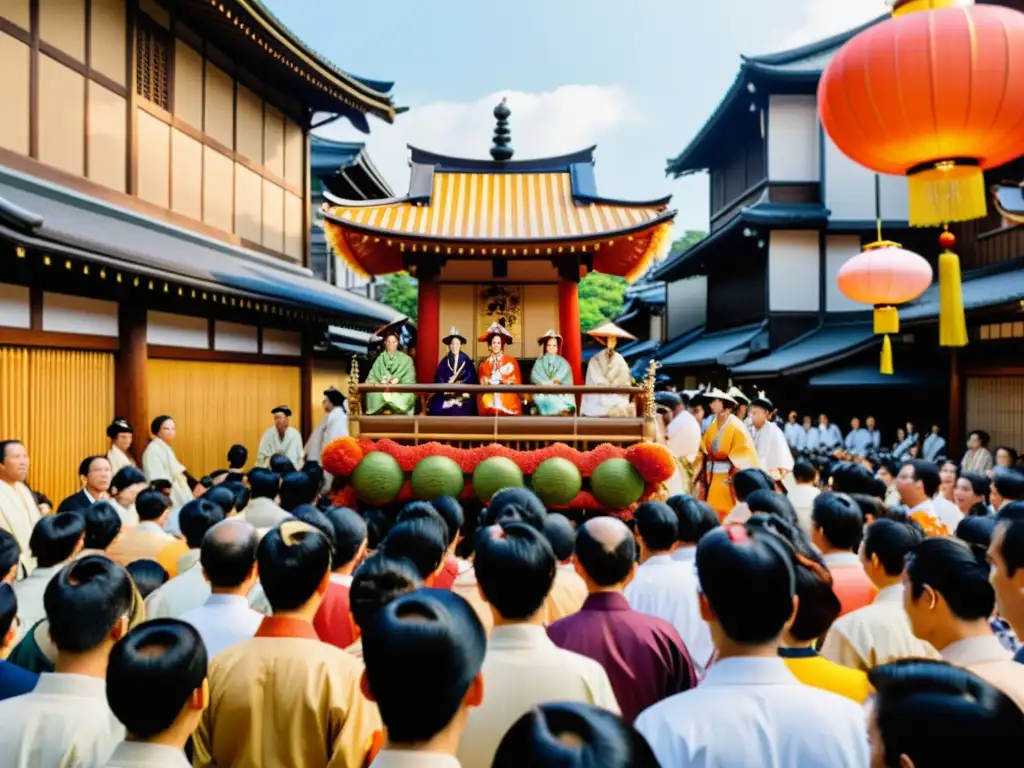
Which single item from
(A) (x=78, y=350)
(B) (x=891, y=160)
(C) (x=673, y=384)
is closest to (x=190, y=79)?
(A) (x=78, y=350)

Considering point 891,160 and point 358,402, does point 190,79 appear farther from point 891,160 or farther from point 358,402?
point 891,160

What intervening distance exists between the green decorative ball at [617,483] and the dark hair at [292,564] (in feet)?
17.5

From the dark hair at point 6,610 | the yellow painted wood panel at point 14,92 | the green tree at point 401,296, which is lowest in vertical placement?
the dark hair at point 6,610

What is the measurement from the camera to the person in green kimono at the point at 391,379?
9008 mm

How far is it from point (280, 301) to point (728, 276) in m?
16.2

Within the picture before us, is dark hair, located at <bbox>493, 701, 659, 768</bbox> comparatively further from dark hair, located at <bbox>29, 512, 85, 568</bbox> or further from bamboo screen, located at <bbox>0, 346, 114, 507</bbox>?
Result: bamboo screen, located at <bbox>0, 346, 114, 507</bbox>

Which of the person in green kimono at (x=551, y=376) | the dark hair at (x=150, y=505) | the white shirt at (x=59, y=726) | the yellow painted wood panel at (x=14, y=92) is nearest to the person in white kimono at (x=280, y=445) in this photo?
the person in green kimono at (x=551, y=376)

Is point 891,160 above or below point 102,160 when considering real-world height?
below

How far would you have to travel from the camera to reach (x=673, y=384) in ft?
91.6

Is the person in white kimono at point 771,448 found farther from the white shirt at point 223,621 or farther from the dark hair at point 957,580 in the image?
the white shirt at point 223,621

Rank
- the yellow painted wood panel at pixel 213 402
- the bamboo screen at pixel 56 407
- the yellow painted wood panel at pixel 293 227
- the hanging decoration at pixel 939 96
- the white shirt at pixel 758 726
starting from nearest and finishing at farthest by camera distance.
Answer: the white shirt at pixel 758 726
the hanging decoration at pixel 939 96
the bamboo screen at pixel 56 407
the yellow painted wood panel at pixel 213 402
the yellow painted wood panel at pixel 293 227

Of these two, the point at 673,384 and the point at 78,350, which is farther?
the point at 673,384

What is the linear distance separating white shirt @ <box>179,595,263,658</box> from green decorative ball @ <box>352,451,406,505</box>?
15.6 feet

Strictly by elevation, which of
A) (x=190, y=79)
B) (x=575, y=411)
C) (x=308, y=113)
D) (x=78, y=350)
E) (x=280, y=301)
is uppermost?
(x=308, y=113)
